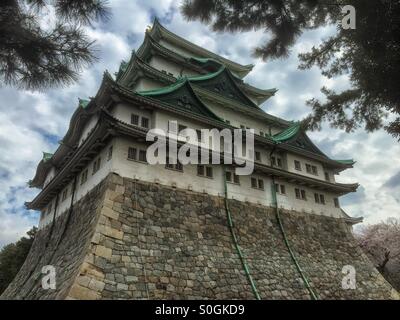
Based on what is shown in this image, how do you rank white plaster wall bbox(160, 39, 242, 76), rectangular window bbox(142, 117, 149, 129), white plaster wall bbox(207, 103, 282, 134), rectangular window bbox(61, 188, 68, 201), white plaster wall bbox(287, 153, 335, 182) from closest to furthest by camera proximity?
rectangular window bbox(142, 117, 149, 129) → rectangular window bbox(61, 188, 68, 201) → white plaster wall bbox(287, 153, 335, 182) → white plaster wall bbox(207, 103, 282, 134) → white plaster wall bbox(160, 39, 242, 76)

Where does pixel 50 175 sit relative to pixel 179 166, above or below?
above

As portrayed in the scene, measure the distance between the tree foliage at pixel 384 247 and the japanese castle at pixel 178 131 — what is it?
9.75 metres

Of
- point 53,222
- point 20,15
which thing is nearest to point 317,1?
point 20,15

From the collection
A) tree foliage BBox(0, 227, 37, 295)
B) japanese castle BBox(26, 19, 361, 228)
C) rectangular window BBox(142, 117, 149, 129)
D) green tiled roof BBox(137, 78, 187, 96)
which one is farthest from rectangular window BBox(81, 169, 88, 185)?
tree foliage BBox(0, 227, 37, 295)

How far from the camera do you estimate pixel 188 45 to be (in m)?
28.7

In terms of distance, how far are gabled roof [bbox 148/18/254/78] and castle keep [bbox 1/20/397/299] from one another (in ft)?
8.57

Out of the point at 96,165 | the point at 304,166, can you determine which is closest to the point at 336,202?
the point at 304,166

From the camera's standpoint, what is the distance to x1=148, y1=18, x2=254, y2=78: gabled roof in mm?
27078

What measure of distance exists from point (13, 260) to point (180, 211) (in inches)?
906

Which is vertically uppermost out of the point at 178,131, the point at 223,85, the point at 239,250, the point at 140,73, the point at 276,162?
the point at 223,85

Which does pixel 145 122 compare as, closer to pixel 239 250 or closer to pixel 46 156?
pixel 239 250

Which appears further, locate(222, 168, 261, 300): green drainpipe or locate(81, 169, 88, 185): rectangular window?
locate(81, 169, 88, 185): rectangular window

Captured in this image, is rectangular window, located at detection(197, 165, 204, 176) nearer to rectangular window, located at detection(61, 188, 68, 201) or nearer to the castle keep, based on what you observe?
the castle keep
